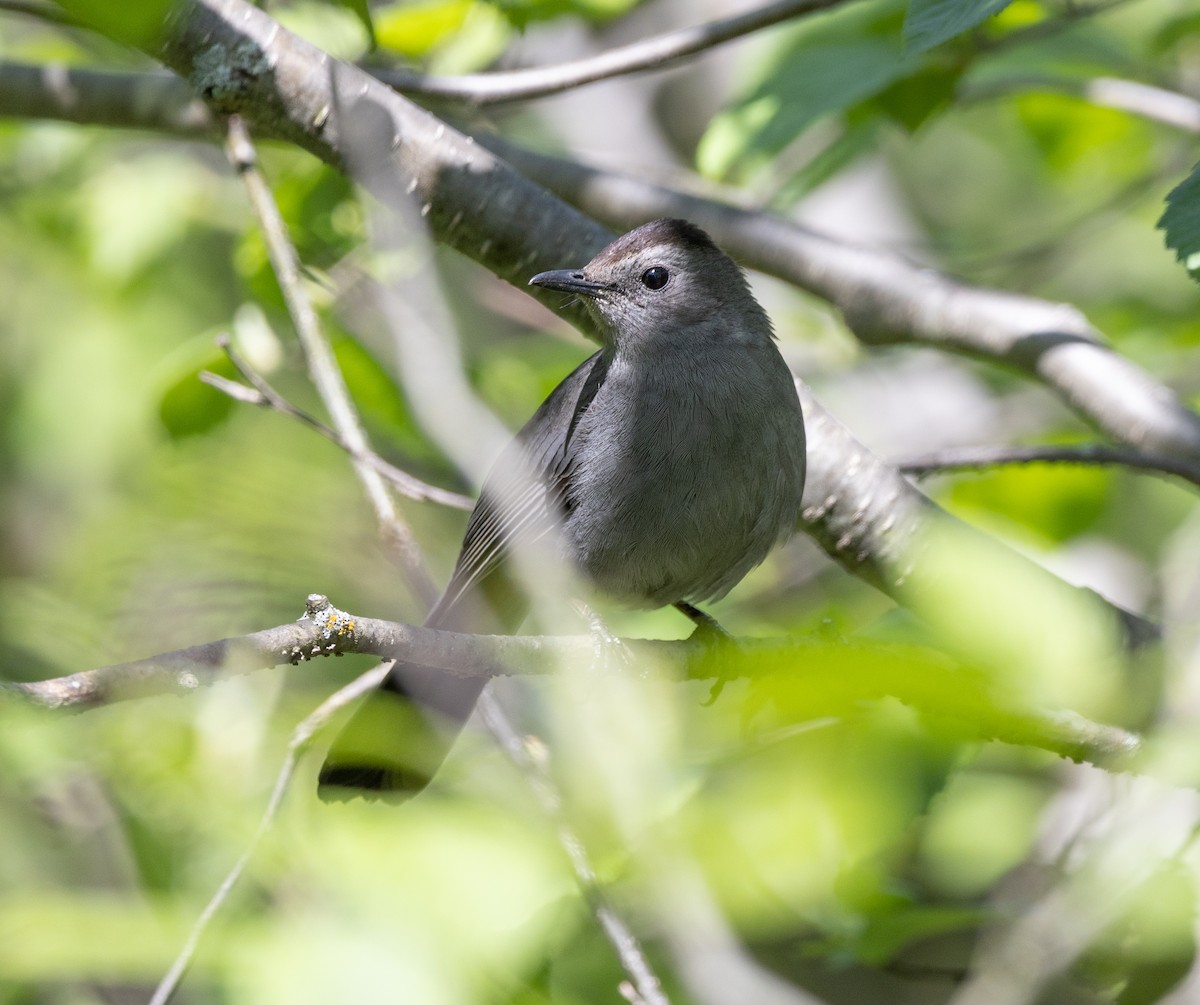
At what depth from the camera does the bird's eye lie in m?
4.32

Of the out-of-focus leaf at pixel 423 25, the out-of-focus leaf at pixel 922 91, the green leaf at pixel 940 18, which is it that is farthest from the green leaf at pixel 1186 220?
the out-of-focus leaf at pixel 423 25

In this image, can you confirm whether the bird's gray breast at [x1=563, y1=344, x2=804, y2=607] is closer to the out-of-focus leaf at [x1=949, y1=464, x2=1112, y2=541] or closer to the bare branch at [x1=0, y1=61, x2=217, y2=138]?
the out-of-focus leaf at [x1=949, y1=464, x2=1112, y2=541]

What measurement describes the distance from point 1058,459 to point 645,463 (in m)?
1.19

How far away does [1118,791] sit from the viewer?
3.46 meters

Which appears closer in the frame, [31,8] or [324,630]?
[324,630]

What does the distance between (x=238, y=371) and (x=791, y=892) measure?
2424mm

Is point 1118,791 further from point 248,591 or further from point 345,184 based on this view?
point 345,184

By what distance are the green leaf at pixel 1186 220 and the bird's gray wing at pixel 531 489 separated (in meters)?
1.89

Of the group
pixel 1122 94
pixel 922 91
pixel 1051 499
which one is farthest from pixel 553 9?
pixel 1051 499

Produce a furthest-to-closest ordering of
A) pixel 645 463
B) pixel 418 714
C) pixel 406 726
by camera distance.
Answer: pixel 645 463, pixel 418 714, pixel 406 726

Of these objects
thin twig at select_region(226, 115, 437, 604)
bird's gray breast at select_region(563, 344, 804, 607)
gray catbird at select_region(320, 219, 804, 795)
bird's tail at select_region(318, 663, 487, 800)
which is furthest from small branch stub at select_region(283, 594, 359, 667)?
bird's gray breast at select_region(563, 344, 804, 607)

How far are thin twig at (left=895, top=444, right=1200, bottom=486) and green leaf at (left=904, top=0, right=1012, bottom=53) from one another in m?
1.18

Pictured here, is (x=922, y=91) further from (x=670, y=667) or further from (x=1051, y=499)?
(x=670, y=667)

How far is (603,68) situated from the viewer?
3.79 m
